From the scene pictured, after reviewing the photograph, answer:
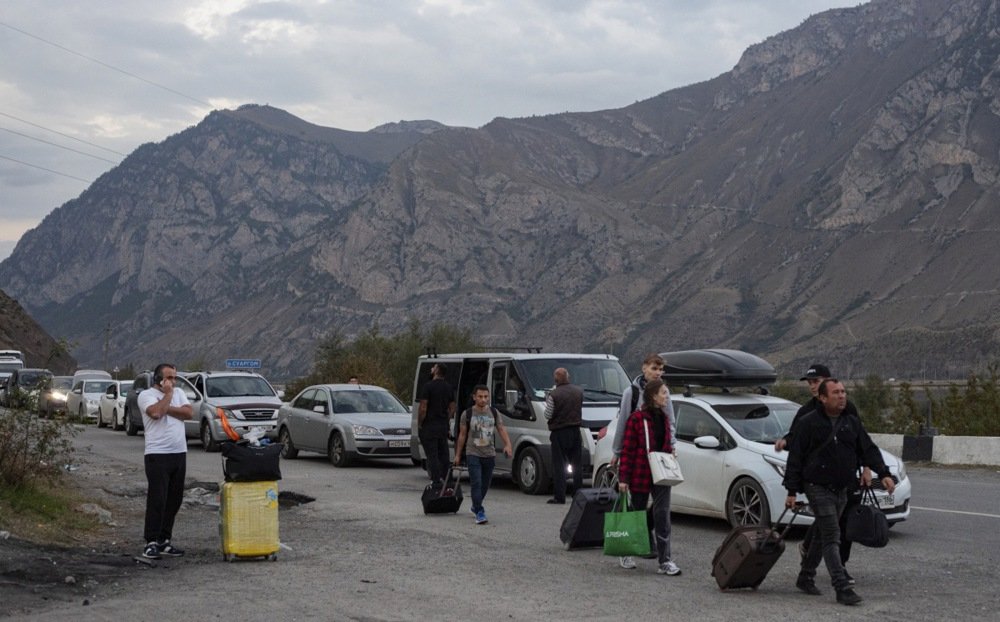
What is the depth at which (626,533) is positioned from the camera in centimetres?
1009

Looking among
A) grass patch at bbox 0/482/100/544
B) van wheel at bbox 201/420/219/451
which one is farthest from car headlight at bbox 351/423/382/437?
grass patch at bbox 0/482/100/544

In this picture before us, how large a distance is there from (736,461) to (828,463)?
149 inches

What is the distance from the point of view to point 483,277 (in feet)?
650

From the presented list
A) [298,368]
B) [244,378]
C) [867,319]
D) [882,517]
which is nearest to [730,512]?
[882,517]

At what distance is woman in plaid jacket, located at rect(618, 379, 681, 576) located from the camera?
10.2 m

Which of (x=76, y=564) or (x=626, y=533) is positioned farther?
(x=76, y=564)

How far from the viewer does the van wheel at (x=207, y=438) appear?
26031 mm

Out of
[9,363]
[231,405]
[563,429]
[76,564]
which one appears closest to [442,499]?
[563,429]

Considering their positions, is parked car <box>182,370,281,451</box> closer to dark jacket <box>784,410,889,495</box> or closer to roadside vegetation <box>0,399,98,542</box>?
roadside vegetation <box>0,399,98,542</box>

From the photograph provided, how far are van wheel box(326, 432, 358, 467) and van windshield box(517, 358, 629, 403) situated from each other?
5539mm

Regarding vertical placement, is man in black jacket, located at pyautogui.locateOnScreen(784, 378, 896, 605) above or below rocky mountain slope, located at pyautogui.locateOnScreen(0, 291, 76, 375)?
below

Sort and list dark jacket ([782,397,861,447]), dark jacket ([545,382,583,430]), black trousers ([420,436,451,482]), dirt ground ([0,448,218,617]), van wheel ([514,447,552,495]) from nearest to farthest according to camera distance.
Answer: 1. dirt ground ([0,448,218,617])
2. dark jacket ([782,397,861,447])
3. black trousers ([420,436,451,482])
4. dark jacket ([545,382,583,430])
5. van wheel ([514,447,552,495])

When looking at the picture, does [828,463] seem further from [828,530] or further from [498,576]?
[498,576]

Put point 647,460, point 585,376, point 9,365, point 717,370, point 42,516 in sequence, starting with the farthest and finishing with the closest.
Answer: point 9,365, point 585,376, point 717,370, point 42,516, point 647,460
